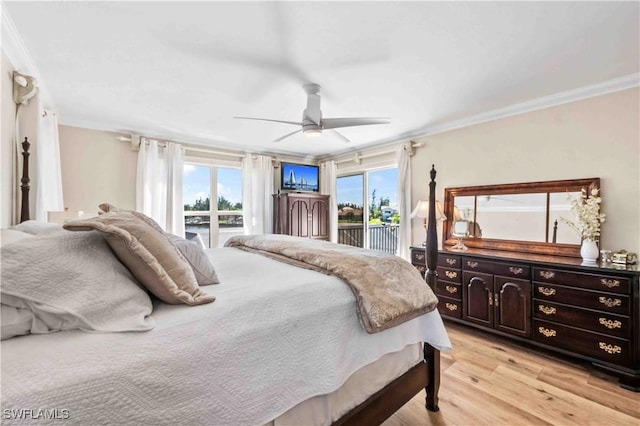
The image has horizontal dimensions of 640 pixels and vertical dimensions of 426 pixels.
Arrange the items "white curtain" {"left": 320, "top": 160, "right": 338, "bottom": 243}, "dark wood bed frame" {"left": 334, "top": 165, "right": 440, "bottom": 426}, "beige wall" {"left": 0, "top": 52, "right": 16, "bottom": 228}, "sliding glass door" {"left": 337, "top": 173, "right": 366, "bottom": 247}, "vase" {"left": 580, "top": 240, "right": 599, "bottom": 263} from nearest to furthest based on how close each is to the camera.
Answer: "dark wood bed frame" {"left": 334, "top": 165, "right": 440, "bottom": 426}
"beige wall" {"left": 0, "top": 52, "right": 16, "bottom": 228}
"vase" {"left": 580, "top": 240, "right": 599, "bottom": 263}
"sliding glass door" {"left": 337, "top": 173, "right": 366, "bottom": 247}
"white curtain" {"left": 320, "top": 160, "right": 338, "bottom": 243}

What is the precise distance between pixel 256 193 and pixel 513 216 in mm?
3792

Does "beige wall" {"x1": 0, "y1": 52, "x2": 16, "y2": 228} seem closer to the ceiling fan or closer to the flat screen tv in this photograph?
the ceiling fan

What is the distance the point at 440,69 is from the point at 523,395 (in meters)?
2.54

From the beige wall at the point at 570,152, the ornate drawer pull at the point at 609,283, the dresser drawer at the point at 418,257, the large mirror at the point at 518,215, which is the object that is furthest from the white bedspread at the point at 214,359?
the beige wall at the point at 570,152

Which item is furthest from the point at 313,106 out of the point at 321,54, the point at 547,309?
the point at 547,309

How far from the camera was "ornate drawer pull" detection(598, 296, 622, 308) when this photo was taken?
2.06 m

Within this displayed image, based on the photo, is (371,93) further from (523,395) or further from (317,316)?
(523,395)

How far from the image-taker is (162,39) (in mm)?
1861

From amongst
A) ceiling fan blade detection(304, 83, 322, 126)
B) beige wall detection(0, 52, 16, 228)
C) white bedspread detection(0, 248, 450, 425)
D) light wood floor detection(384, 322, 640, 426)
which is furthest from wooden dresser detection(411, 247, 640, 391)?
beige wall detection(0, 52, 16, 228)

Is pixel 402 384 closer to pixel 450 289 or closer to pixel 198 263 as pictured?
pixel 198 263

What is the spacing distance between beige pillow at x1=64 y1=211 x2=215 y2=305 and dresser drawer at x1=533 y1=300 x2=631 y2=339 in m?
2.80

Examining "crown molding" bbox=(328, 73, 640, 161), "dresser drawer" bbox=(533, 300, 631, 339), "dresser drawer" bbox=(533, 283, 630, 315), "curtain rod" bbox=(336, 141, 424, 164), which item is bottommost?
"dresser drawer" bbox=(533, 300, 631, 339)

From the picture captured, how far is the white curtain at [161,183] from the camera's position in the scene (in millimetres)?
3803

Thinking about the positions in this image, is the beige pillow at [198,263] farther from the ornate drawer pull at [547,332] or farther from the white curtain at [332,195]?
the white curtain at [332,195]
